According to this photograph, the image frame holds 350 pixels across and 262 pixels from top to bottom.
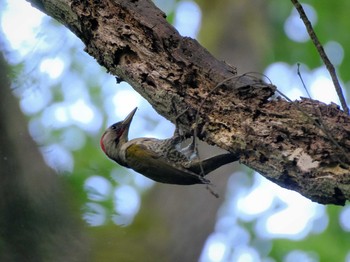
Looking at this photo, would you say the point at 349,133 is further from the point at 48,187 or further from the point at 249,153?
the point at 48,187

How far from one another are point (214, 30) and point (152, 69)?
8.08 feet

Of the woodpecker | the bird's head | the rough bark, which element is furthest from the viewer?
the bird's head

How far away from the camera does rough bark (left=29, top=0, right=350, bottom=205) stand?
7.19ft

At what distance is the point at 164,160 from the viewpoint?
2.94m

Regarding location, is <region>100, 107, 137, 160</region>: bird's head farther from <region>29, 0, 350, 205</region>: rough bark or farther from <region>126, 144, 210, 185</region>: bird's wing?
<region>29, 0, 350, 205</region>: rough bark

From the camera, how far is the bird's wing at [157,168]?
9.21 ft

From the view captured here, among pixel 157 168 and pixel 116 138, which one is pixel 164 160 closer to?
pixel 157 168

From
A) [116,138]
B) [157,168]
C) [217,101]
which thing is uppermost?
[116,138]

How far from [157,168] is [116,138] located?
592 millimetres

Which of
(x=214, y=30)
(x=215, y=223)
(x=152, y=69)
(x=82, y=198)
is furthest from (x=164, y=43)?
(x=214, y=30)

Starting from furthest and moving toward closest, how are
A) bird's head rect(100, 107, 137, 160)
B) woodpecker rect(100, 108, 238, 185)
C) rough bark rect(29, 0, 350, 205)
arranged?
1. bird's head rect(100, 107, 137, 160)
2. woodpecker rect(100, 108, 238, 185)
3. rough bark rect(29, 0, 350, 205)

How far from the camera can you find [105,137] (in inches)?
140

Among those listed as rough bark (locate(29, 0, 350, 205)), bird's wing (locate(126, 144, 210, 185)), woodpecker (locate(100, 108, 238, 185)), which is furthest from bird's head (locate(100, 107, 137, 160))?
rough bark (locate(29, 0, 350, 205))

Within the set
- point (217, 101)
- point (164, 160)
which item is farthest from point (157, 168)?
point (217, 101)
